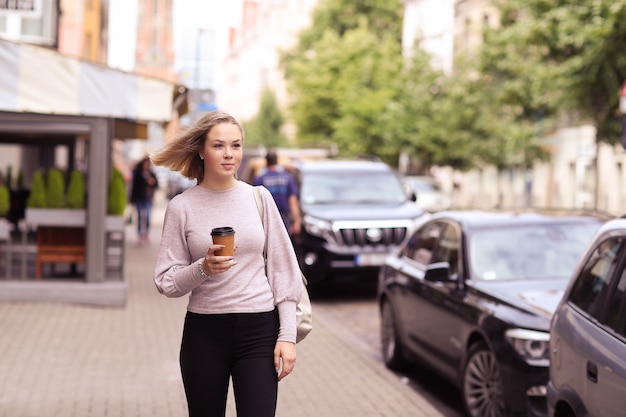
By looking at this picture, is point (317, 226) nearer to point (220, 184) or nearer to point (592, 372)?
point (592, 372)

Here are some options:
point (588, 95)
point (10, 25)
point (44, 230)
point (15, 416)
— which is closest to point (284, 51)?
point (588, 95)

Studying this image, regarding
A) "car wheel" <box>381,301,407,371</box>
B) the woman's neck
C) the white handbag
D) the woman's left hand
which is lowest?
"car wheel" <box>381,301,407,371</box>

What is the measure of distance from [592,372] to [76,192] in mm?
9558

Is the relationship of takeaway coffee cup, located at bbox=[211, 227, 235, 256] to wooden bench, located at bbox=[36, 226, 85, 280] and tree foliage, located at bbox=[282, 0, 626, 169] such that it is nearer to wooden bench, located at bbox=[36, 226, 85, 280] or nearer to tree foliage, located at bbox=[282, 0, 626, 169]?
wooden bench, located at bbox=[36, 226, 85, 280]

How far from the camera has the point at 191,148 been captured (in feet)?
→ 15.1

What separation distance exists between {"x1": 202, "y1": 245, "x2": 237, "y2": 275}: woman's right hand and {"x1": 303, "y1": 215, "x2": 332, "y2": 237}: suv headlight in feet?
38.7

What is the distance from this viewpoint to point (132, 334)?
459 inches

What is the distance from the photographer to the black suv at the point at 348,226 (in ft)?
52.1

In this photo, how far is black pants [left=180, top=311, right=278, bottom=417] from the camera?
4441 mm

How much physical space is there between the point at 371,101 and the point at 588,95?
25.1 meters

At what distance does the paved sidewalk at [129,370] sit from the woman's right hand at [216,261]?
3.73 meters

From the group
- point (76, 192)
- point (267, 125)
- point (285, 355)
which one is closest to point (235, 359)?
point (285, 355)

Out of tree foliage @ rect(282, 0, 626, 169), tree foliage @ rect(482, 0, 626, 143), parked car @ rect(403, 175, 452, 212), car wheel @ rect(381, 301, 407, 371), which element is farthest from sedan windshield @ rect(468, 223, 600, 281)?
parked car @ rect(403, 175, 452, 212)

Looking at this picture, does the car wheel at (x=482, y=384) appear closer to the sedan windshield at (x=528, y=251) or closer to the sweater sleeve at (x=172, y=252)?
the sedan windshield at (x=528, y=251)
